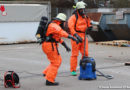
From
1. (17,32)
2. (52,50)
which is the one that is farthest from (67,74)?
(17,32)

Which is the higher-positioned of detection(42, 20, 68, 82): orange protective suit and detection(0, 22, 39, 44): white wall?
detection(42, 20, 68, 82): orange protective suit

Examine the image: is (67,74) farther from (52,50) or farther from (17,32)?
(17,32)

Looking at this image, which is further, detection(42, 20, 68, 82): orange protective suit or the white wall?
the white wall

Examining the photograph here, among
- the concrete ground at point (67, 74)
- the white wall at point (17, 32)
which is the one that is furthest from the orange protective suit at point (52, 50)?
the white wall at point (17, 32)

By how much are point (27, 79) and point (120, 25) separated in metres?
10.5

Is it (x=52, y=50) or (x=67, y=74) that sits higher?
(x=52, y=50)

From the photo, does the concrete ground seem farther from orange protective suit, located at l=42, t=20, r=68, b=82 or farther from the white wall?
the white wall

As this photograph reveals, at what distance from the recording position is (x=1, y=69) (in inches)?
407

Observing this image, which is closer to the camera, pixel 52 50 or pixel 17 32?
pixel 52 50

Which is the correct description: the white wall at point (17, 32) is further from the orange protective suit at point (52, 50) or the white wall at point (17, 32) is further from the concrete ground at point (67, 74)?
the orange protective suit at point (52, 50)

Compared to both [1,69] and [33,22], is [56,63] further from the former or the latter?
[33,22]

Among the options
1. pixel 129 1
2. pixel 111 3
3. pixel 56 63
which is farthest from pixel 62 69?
pixel 111 3

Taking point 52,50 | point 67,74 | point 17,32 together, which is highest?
point 52,50

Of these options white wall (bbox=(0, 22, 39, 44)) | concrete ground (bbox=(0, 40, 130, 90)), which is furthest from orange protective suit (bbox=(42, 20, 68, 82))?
white wall (bbox=(0, 22, 39, 44))
